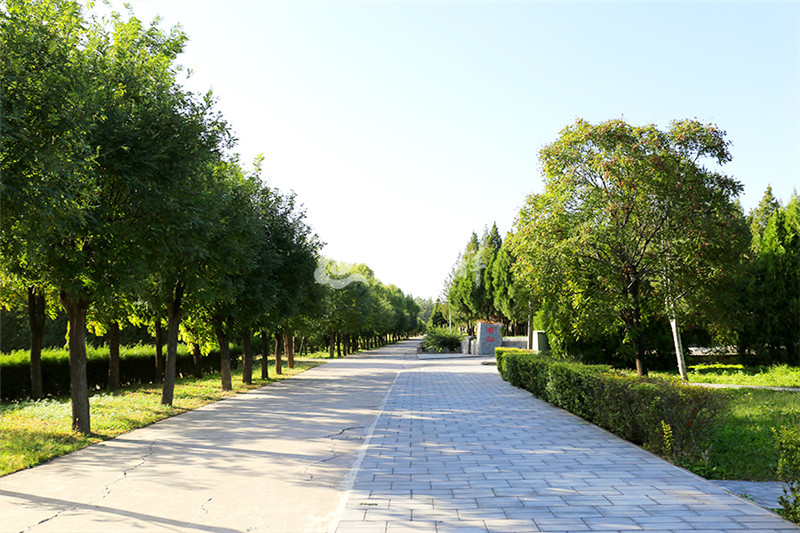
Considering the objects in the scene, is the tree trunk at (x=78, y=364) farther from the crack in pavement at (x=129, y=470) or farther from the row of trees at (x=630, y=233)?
the row of trees at (x=630, y=233)

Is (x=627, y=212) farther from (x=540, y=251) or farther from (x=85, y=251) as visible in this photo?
(x=85, y=251)

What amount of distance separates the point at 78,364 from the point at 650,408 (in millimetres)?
10615

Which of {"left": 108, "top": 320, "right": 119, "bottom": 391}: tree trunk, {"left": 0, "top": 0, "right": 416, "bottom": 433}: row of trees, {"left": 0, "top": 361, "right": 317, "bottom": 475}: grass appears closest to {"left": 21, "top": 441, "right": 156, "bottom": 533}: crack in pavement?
{"left": 0, "top": 361, "right": 317, "bottom": 475}: grass

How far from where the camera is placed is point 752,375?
21.8m

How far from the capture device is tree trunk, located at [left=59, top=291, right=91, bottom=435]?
36.3 feet

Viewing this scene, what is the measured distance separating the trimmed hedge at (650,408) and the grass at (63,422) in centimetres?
931

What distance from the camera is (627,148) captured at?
14.0 m

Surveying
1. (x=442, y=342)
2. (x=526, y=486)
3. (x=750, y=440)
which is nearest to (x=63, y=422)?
(x=526, y=486)

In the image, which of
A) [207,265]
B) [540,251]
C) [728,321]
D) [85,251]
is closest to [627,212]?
[540,251]

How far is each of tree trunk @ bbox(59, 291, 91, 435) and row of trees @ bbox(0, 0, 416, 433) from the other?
2cm

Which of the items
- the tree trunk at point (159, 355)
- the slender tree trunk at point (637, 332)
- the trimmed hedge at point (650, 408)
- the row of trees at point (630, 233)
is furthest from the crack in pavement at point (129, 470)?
the tree trunk at point (159, 355)

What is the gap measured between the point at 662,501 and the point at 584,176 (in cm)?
1015

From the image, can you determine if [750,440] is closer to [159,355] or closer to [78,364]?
[78,364]

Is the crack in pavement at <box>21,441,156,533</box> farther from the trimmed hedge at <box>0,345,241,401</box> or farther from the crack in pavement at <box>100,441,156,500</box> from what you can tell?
the trimmed hedge at <box>0,345,241,401</box>
